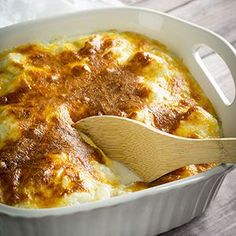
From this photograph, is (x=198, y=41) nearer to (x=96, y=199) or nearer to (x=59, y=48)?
(x=59, y=48)

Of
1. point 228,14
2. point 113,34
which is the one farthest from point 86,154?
point 228,14

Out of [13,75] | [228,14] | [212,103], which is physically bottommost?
[212,103]

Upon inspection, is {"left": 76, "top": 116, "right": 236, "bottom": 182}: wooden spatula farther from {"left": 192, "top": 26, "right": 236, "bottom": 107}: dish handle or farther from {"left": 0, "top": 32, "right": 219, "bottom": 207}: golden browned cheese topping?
{"left": 192, "top": 26, "right": 236, "bottom": 107}: dish handle

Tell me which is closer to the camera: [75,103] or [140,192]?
[140,192]

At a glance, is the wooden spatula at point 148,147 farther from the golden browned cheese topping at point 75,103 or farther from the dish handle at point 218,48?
the dish handle at point 218,48

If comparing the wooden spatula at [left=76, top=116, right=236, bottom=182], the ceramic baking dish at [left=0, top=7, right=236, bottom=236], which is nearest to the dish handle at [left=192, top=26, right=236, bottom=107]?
the ceramic baking dish at [left=0, top=7, right=236, bottom=236]

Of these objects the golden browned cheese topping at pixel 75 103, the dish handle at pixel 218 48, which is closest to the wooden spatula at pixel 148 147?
the golden browned cheese topping at pixel 75 103

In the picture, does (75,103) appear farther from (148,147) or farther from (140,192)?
(140,192)

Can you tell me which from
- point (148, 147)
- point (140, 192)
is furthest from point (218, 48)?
point (140, 192)
